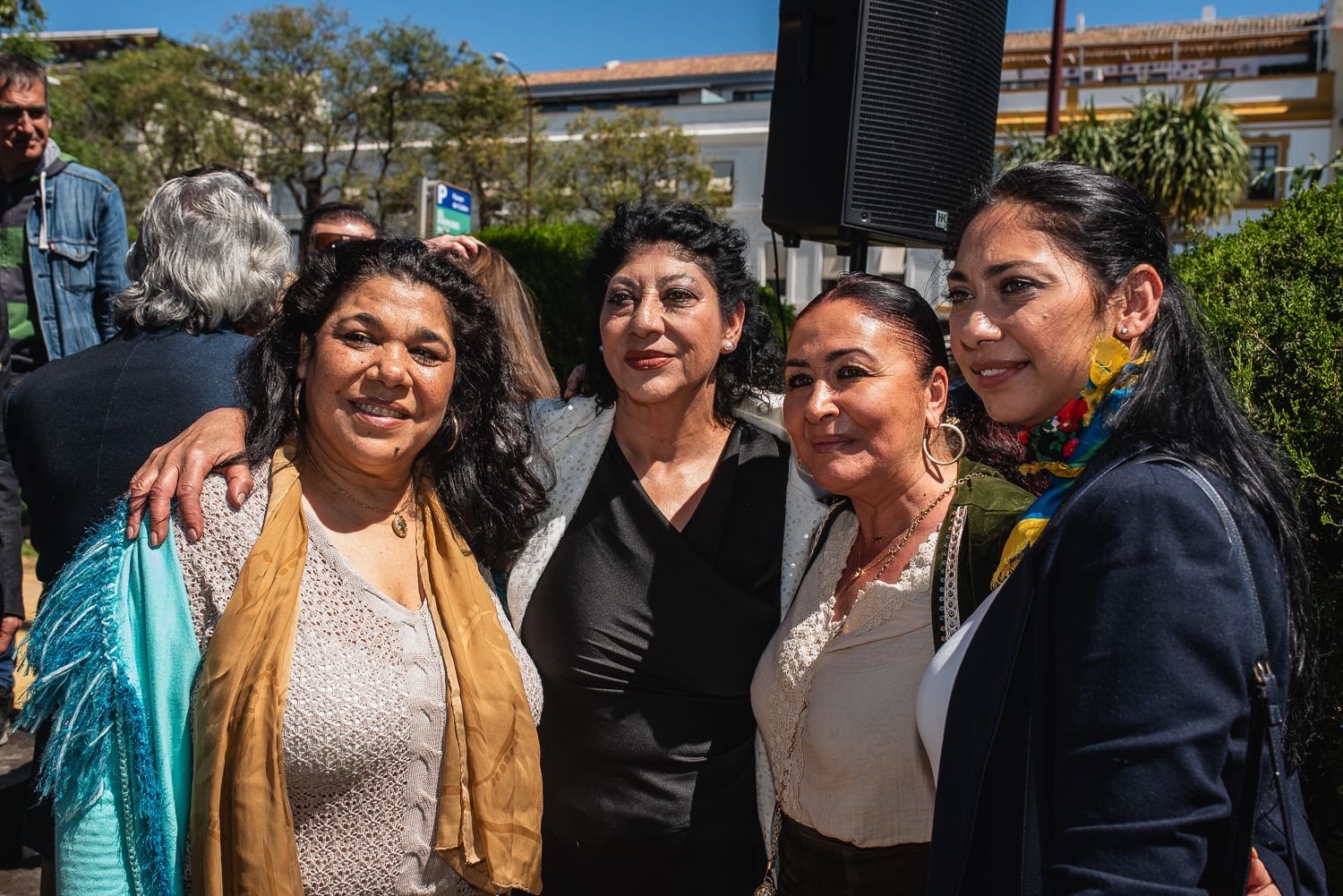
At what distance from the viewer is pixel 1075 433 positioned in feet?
5.14

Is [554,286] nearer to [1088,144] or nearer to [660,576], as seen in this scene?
[660,576]

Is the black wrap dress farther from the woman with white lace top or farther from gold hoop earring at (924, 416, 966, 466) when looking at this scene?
gold hoop earring at (924, 416, 966, 466)

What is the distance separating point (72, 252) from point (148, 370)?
88.8 inches

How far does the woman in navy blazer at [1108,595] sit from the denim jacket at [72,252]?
381 cm

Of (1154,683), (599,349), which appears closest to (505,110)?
(599,349)

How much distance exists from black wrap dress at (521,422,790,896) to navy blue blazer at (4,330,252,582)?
91 centimetres

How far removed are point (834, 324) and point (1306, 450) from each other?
3.91 feet

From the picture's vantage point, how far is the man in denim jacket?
412cm

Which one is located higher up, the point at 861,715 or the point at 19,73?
the point at 19,73

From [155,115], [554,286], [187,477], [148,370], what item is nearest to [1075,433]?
[187,477]

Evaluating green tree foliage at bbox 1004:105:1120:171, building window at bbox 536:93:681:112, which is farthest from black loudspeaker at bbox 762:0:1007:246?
building window at bbox 536:93:681:112

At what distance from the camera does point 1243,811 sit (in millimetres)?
1266

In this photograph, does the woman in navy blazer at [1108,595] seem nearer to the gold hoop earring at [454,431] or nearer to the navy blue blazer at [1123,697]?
the navy blue blazer at [1123,697]

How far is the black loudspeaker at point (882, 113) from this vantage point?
352 cm
